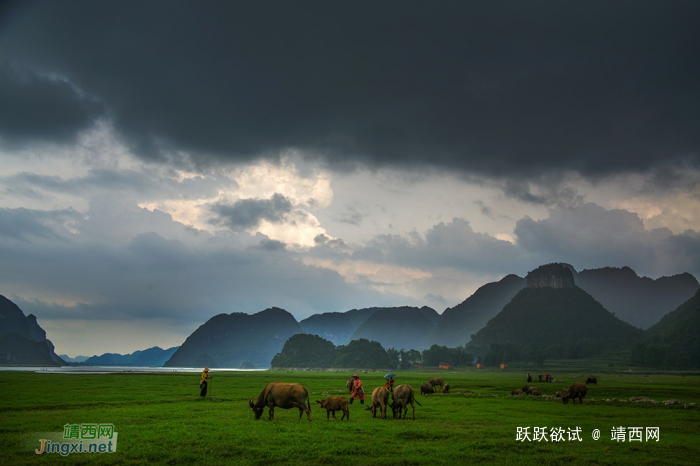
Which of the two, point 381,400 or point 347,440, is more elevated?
point 347,440

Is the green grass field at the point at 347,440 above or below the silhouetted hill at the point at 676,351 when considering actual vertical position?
above

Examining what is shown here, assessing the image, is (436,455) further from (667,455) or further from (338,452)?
(667,455)

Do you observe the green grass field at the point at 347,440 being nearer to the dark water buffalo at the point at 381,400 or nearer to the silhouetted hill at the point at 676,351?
the dark water buffalo at the point at 381,400

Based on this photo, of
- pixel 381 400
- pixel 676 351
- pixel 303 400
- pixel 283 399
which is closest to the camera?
pixel 303 400

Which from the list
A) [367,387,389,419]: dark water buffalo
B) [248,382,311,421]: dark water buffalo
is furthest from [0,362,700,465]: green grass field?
[248,382,311,421]: dark water buffalo

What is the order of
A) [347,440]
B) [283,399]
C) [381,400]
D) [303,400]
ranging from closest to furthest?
1. [347,440]
2. [303,400]
3. [283,399]
4. [381,400]

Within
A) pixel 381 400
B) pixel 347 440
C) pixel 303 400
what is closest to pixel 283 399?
pixel 303 400

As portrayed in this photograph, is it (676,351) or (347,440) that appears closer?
(347,440)

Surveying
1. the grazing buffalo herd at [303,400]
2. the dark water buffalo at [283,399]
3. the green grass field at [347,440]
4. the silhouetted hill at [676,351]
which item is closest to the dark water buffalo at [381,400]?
the grazing buffalo herd at [303,400]

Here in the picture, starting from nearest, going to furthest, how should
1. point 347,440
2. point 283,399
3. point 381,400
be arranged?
point 347,440
point 283,399
point 381,400

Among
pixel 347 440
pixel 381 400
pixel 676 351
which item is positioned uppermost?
pixel 347 440

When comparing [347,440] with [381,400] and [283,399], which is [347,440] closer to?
[283,399]

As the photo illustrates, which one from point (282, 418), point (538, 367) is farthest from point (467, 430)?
point (538, 367)

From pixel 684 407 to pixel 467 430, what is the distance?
2749 cm
